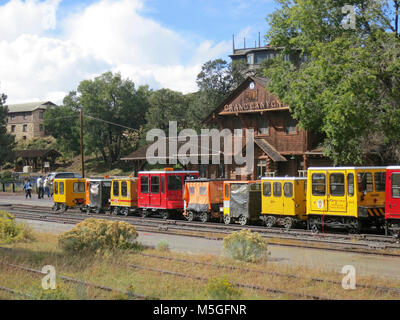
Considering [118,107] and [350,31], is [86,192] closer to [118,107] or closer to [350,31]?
[350,31]

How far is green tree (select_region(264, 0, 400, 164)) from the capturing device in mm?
22047

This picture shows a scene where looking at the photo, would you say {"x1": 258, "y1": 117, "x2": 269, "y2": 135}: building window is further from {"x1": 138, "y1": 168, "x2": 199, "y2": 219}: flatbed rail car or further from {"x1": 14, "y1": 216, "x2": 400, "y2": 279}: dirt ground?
{"x1": 14, "y1": 216, "x2": 400, "y2": 279}: dirt ground

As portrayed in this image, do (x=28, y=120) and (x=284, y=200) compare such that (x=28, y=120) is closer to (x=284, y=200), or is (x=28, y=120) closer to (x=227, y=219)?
(x=227, y=219)

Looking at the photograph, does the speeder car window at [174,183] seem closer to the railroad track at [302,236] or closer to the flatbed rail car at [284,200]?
the railroad track at [302,236]

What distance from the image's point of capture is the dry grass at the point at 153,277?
9742 millimetres

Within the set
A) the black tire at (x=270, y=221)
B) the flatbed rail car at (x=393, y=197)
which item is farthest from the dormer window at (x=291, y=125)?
the flatbed rail car at (x=393, y=197)

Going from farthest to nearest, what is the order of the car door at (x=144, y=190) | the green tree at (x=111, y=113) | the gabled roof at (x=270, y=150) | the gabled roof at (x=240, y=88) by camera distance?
1. the green tree at (x=111, y=113)
2. the gabled roof at (x=240, y=88)
3. the gabled roof at (x=270, y=150)
4. the car door at (x=144, y=190)

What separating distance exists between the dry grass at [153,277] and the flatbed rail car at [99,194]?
52.4 ft

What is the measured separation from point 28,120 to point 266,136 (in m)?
83.6

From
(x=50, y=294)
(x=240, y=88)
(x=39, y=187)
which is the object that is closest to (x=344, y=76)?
(x=50, y=294)

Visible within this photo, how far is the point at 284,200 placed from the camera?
2162cm

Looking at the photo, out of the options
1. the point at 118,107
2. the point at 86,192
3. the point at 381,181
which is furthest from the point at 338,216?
the point at 118,107

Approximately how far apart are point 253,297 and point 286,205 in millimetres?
12426
